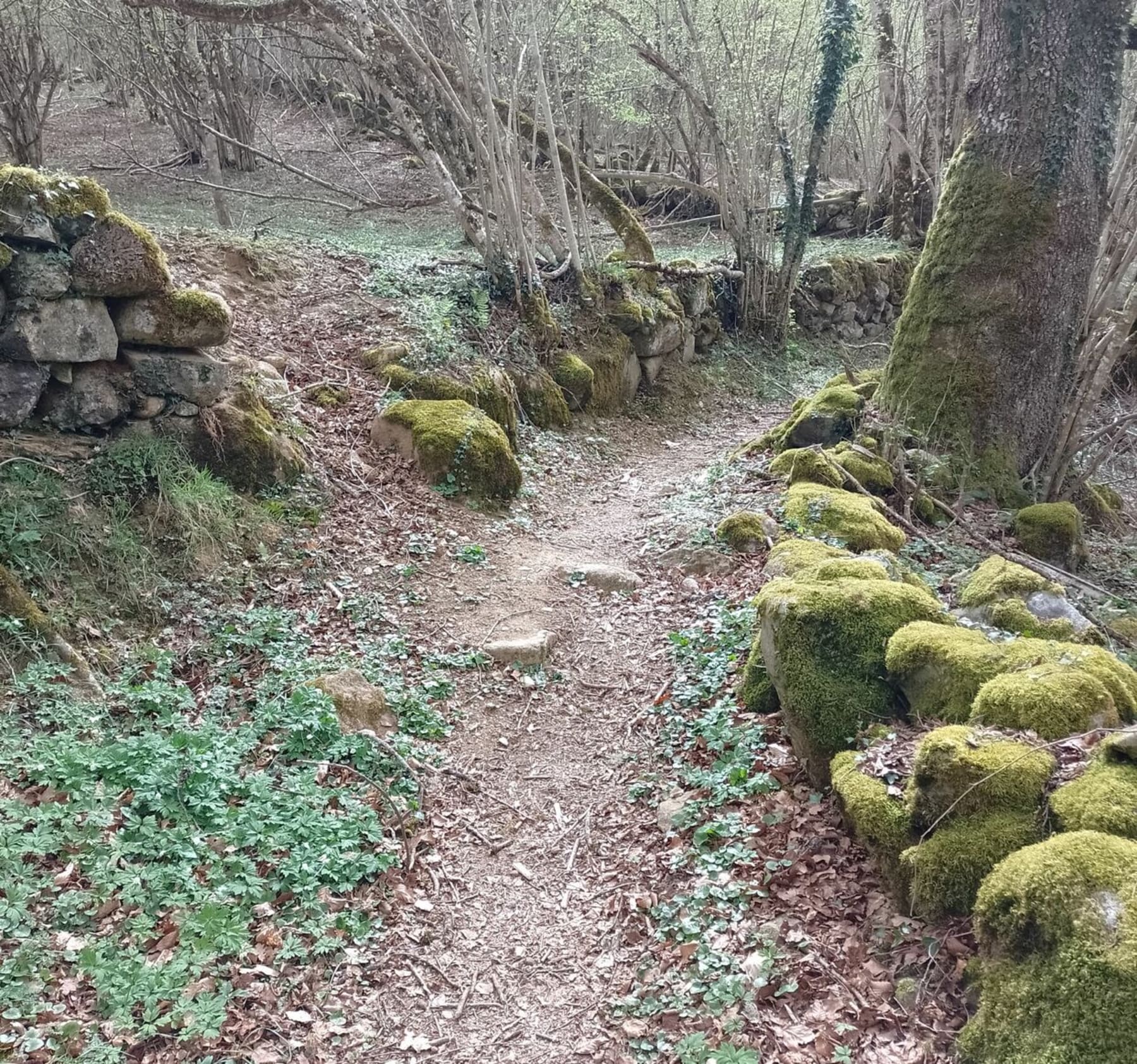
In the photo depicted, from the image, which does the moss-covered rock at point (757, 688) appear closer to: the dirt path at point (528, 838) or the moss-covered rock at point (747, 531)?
the dirt path at point (528, 838)

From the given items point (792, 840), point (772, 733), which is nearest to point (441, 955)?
point (792, 840)

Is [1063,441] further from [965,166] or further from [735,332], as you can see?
[735,332]

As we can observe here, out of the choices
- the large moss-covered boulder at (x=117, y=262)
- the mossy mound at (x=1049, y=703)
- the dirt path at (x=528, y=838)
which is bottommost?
the dirt path at (x=528, y=838)

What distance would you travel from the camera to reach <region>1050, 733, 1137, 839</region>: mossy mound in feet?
8.36

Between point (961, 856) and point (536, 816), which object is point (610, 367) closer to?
point (536, 816)

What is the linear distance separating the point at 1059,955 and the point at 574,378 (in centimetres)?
889

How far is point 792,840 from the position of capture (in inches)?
136

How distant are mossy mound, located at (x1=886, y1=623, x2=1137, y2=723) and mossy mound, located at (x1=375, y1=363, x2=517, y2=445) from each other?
5576 millimetres

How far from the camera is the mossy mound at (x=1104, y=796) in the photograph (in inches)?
100

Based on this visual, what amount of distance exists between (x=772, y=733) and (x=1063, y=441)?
193 inches

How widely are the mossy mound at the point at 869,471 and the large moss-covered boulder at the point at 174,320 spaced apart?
5213 mm

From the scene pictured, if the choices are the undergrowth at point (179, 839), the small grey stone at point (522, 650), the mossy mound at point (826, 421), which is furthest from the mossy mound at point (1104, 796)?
the mossy mound at point (826, 421)

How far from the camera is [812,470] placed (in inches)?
276

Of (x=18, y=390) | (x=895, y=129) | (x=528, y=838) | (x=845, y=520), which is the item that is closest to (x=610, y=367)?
(x=845, y=520)
